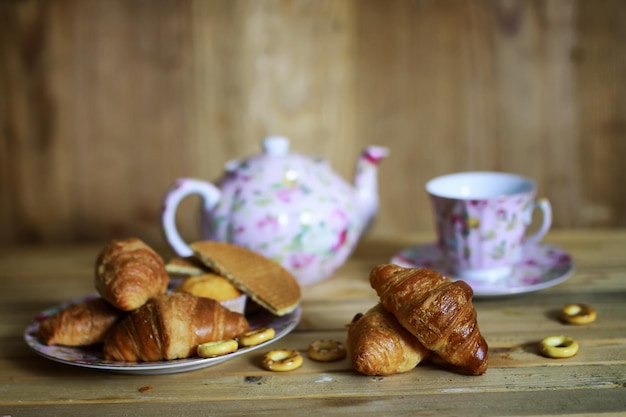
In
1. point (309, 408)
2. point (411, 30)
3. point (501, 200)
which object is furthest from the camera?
point (411, 30)

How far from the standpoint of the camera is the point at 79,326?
0.75m

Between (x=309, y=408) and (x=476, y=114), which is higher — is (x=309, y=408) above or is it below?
below

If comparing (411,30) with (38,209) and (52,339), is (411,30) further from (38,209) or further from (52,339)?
(52,339)

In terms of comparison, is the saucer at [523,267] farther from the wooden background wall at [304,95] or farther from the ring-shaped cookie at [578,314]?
the wooden background wall at [304,95]

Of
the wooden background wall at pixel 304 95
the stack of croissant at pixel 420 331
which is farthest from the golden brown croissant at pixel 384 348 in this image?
the wooden background wall at pixel 304 95

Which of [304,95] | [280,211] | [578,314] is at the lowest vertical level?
[578,314]

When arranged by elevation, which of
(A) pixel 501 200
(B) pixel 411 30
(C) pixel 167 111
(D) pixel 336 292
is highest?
(B) pixel 411 30

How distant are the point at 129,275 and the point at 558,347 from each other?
438 millimetres

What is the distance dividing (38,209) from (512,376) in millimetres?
1091

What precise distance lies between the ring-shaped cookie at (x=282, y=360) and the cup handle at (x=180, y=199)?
10.7 inches

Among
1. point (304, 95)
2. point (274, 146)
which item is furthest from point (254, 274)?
point (304, 95)

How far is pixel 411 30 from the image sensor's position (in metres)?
1.39

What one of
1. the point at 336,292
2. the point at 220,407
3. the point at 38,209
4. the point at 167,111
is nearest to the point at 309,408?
the point at 220,407

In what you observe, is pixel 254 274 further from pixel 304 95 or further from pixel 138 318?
pixel 304 95
